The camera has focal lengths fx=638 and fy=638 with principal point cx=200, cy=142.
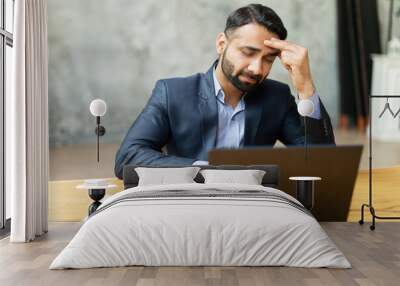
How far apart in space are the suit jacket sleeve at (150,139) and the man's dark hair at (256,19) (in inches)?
41.0

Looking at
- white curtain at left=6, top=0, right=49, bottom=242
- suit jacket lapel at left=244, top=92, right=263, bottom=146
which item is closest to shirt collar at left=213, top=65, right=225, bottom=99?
suit jacket lapel at left=244, top=92, right=263, bottom=146

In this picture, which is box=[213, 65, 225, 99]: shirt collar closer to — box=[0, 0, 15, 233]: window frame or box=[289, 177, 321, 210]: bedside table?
box=[289, 177, 321, 210]: bedside table

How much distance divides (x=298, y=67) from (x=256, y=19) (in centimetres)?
71

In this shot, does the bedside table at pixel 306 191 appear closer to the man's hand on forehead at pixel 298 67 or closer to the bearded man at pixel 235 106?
the bearded man at pixel 235 106

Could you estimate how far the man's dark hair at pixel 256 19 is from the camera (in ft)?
23.3

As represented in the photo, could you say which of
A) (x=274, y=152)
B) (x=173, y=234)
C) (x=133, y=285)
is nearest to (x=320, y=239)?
(x=173, y=234)

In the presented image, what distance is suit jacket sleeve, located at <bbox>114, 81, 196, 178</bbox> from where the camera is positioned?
698 centimetres

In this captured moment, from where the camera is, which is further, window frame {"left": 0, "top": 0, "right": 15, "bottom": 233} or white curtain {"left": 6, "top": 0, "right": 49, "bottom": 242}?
window frame {"left": 0, "top": 0, "right": 15, "bottom": 233}

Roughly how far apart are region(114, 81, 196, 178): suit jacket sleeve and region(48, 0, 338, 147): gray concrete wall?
110 mm

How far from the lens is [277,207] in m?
4.87

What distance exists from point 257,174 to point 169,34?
6.34ft

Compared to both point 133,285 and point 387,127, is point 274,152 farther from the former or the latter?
point 133,285

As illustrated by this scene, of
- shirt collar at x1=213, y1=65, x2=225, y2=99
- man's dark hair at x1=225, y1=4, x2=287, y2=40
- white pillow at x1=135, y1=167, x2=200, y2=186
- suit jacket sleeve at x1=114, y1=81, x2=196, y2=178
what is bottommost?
white pillow at x1=135, y1=167, x2=200, y2=186

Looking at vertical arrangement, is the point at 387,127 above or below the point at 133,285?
above
